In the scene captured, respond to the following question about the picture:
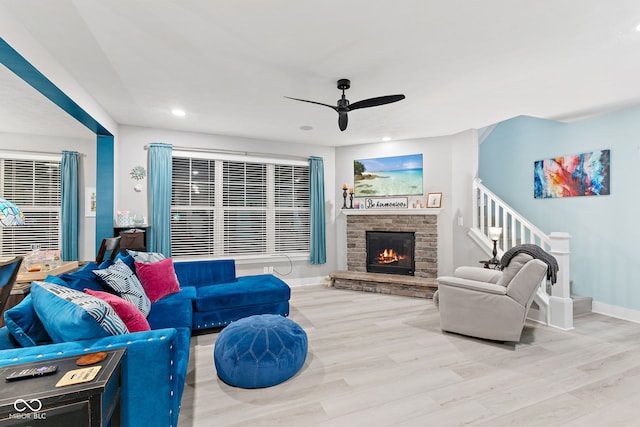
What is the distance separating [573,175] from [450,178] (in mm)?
1676

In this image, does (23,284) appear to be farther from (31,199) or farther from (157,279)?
(31,199)

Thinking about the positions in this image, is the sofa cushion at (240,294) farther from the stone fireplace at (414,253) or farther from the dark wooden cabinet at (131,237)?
the stone fireplace at (414,253)

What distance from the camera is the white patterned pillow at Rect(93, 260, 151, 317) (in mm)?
2473

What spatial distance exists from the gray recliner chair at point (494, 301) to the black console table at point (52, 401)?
10.2 feet

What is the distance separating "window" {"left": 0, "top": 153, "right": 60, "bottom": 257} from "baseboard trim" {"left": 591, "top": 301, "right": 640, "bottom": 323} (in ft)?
27.1

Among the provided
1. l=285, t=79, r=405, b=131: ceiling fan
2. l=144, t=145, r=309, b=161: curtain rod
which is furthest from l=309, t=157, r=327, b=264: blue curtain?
l=285, t=79, r=405, b=131: ceiling fan

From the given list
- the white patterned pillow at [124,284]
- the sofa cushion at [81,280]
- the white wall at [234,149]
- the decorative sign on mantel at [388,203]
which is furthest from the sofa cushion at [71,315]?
the decorative sign on mantel at [388,203]

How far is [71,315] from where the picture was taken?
1.49 meters

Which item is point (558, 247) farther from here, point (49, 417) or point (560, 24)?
point (49, 417)

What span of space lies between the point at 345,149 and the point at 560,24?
417cm

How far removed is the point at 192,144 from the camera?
5.24 m

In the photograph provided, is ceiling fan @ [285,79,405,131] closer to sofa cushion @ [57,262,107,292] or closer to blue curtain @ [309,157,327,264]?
sofa cushion @ [57,262,107,292]

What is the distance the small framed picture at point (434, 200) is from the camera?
5484 millimetres

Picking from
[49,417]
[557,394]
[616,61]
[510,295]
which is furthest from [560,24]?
[49,417]
